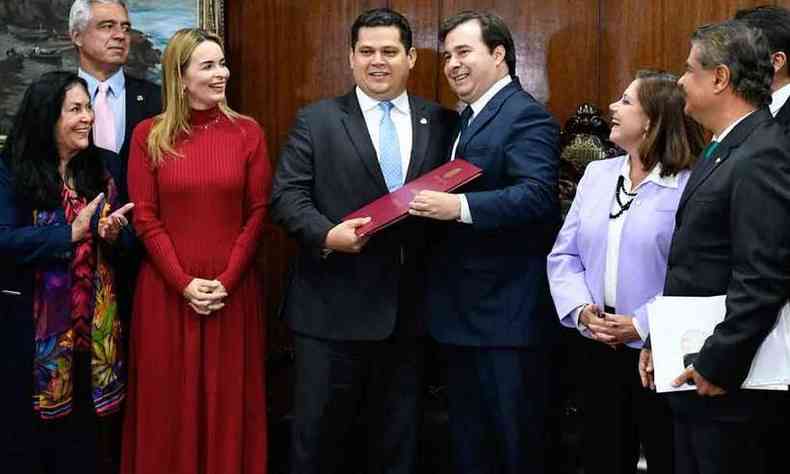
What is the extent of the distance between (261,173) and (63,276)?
2.37ft

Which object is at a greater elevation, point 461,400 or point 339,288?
point 339,288

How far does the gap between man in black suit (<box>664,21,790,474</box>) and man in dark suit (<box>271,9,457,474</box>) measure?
1.01 meters

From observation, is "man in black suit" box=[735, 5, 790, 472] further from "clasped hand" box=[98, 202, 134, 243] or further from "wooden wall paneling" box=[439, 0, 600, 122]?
"clasped hand" box=[98, 202, 134, 243]

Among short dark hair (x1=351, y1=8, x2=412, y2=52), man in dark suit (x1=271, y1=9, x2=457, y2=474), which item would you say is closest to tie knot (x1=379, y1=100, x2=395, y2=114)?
man in dark suit (x1=271, y1=9, x2=457, y2=474)

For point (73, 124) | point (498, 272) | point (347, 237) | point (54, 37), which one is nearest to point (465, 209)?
point (498, 272)

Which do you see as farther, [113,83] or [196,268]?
[113,83]

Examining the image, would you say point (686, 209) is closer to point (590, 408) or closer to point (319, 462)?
point (590, 408)

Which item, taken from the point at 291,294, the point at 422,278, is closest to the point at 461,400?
the point at 422,278

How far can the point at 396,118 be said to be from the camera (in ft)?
10.5

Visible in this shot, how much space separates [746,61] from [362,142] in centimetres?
126

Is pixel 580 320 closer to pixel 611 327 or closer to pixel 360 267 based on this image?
pixel 611 327

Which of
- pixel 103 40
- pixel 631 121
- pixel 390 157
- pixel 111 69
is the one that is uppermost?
pixel 103 40

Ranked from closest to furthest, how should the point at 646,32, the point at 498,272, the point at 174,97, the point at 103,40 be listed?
1. the point at 498,272
2. the point at 174,97
3. the point at 103,40
4. the point at 646,32

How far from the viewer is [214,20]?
13.5ft
